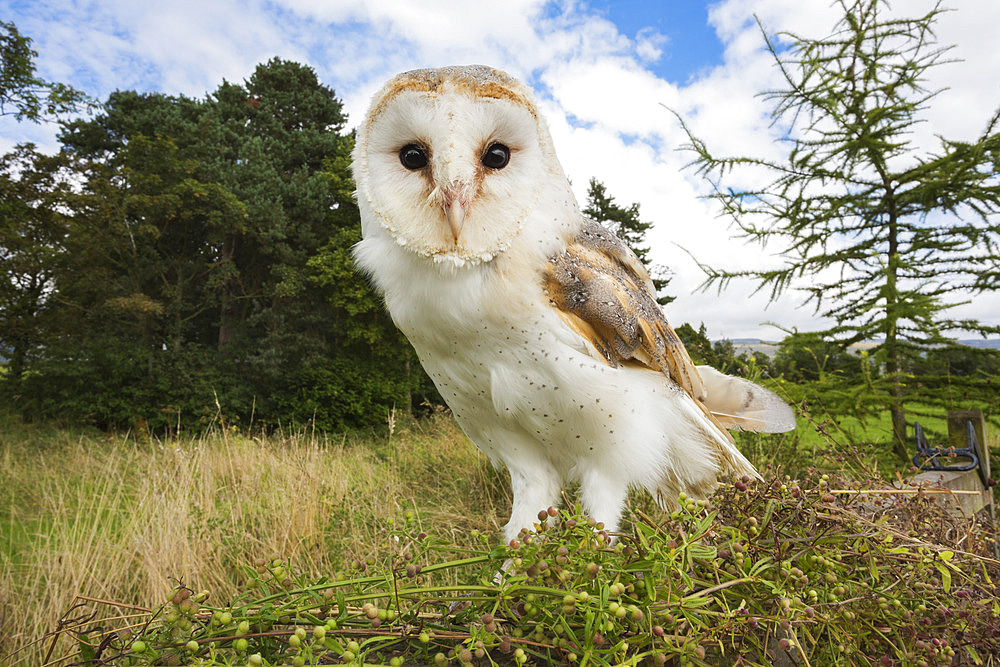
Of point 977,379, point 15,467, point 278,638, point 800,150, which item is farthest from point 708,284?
Result: point 15,467

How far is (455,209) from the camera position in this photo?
114cm

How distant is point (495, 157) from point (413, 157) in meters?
0.21

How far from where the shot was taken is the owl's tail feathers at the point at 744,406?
169cm

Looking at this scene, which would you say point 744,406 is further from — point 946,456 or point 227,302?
point 227,302

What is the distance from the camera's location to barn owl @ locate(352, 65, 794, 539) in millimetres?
1192

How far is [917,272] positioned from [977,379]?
886 millimetres

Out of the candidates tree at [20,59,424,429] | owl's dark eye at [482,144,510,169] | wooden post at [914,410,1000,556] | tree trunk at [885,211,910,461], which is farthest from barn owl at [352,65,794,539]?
tree at [20,59,424,429]

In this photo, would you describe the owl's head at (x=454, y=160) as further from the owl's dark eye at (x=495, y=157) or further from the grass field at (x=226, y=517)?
the grass field at (x=226, y=517)

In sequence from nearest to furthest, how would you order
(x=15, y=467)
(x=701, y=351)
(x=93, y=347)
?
(x=701, y=351), (x=15, y=467), (x=93, y=347)

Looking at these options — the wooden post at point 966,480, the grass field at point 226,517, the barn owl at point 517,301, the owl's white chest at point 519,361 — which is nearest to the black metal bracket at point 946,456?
the wooden post at point 966,480

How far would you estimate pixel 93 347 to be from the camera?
8.73 meters

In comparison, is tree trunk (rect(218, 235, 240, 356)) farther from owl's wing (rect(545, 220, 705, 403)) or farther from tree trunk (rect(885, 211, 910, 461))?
tree trunk (rect(885, 211, 910, 461))

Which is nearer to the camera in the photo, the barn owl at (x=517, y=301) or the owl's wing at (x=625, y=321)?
the barn owl at (x=517, y=301)

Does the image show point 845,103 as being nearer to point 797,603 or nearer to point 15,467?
point 797,603
